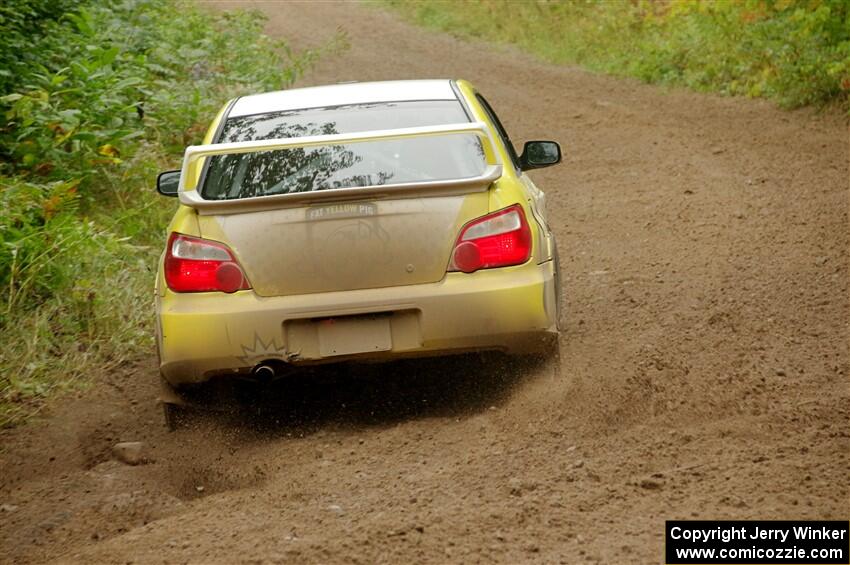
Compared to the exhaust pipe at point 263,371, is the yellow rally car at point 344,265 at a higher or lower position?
higher

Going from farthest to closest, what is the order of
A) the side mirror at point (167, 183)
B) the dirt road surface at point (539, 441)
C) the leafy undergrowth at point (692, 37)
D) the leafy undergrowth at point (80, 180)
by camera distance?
1. the leafy undergrowth at point (692, 37)
2. the leafy undergrowth at point (80, 180)
3. the side mirror at point (167, 183)
4. the dirt road surface at point (539, 441)

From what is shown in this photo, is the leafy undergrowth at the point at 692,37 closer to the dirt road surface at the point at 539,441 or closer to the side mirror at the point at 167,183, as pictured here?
the dirt road surface at the point at 539,441

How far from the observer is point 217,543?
3.99m

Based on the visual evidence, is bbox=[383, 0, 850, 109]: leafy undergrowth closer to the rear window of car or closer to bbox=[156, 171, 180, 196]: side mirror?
the rear window of car

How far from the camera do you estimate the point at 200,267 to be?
5.27 m

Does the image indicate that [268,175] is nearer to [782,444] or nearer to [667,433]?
[667,433]

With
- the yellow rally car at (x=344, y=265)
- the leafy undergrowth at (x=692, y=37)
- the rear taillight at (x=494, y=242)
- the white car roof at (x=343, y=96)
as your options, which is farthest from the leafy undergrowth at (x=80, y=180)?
the leafy undergrowth at (x=692, y=37)

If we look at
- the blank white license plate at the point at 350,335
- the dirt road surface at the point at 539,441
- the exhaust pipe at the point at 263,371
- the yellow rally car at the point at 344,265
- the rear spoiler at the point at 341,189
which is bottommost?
the dirt road surface at the point at 539,441

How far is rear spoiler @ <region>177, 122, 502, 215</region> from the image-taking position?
5.17 m

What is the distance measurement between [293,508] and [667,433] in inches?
60.6

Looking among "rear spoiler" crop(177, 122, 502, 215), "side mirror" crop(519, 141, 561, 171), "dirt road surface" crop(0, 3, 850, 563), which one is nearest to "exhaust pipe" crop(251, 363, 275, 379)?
"dirt road surface" crop(0, 3, 850, 563)

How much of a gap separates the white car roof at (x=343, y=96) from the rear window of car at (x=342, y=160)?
201mm

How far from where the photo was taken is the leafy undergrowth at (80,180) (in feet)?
23.0

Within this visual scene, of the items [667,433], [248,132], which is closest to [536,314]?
[667,433]
